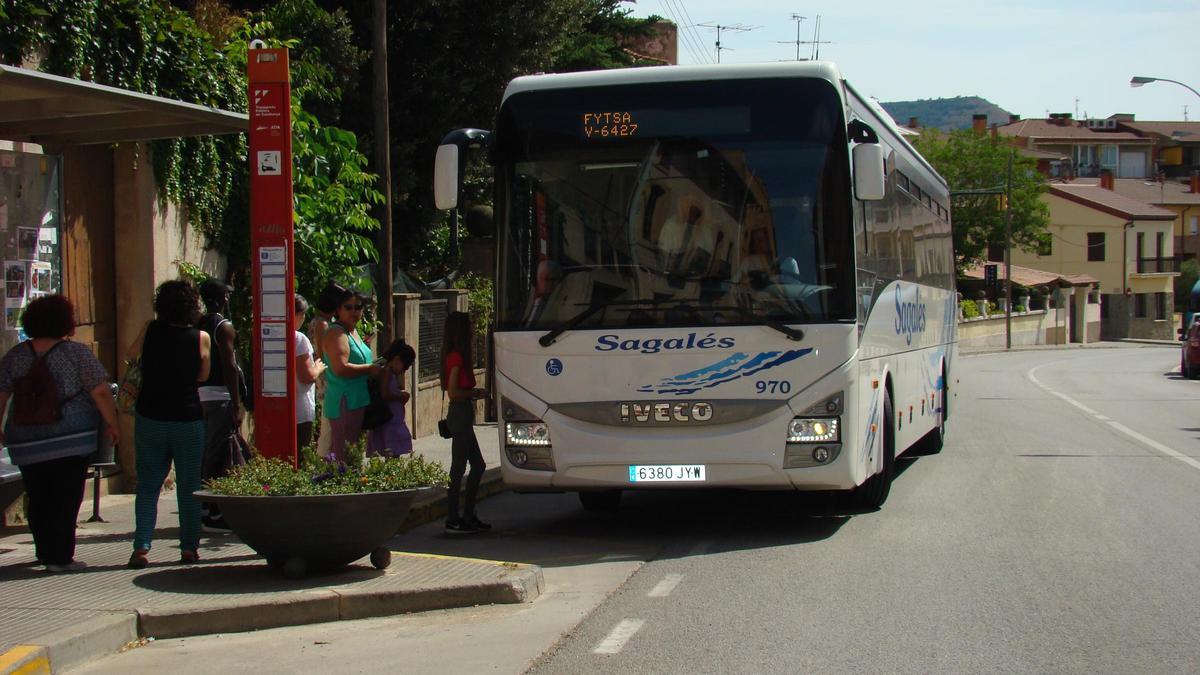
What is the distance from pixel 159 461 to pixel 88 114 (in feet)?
8.79

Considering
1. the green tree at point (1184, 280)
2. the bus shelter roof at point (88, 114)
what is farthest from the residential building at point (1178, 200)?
the bus shelter roof at point (88, 114)

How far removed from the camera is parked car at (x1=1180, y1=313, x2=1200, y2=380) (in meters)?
37.8

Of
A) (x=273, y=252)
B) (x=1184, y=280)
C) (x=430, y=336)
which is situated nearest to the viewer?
(x=273, y=252)

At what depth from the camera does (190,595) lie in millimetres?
7434

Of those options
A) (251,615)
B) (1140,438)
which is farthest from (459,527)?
(1140,438)

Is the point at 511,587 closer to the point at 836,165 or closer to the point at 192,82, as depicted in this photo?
the point at 836,165

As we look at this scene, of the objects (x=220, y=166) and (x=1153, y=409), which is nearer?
(x=220, y=166)

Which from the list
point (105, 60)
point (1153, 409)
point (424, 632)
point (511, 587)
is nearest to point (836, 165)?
point (511, 587)

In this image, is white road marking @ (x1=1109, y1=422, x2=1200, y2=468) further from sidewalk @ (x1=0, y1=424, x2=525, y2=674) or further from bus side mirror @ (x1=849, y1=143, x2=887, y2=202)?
sidewalk @ (x1=0, y1=424, x2=525, y2=674)

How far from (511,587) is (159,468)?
237 cm

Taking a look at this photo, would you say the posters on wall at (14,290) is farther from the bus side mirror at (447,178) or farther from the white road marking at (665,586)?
the white road marking at (665,586)

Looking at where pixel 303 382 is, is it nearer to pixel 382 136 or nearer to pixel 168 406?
pixel 168 406

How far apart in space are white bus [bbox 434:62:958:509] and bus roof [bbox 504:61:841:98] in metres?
0.02

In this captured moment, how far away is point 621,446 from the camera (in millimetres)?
9508
